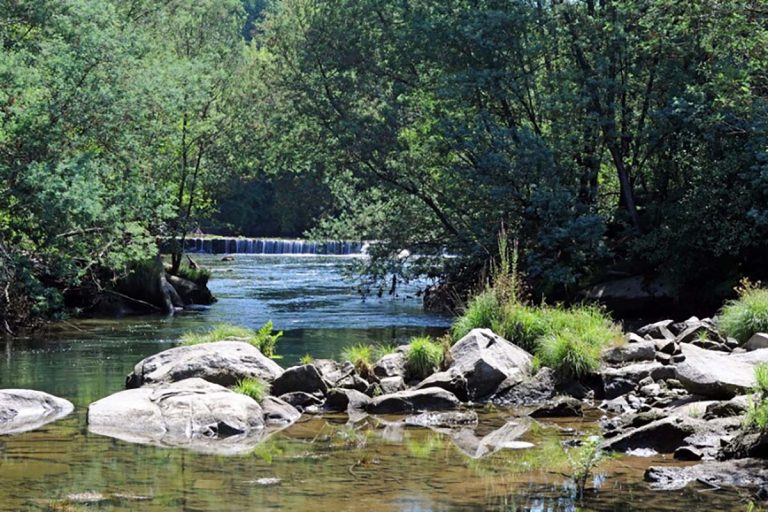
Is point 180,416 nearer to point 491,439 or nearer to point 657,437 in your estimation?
point 491,439

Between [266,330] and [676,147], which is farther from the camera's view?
[676,147]

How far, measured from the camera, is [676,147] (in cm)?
2428

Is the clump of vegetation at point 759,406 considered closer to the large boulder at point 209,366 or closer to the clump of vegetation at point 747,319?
the clump of vegetation at point 747,319

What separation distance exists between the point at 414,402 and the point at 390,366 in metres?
1.70

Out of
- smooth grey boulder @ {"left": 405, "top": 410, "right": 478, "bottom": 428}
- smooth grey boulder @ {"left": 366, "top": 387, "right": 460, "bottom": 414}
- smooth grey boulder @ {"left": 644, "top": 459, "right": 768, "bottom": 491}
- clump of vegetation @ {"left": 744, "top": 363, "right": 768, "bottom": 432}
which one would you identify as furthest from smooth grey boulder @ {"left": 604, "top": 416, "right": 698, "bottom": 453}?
smooth grey boulder @ {"left": 366, "top": 387, "right": 460, "bottom": 414}

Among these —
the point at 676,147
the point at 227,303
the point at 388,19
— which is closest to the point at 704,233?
the point at 676,147

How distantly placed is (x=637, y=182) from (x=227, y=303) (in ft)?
36.1

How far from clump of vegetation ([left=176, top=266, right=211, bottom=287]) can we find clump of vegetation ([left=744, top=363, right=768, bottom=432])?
2018 cm

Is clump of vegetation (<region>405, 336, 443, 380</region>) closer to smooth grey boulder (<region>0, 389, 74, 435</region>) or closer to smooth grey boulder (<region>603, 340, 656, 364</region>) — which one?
smooth grey boulder (<region>603, 340, 656, 364</region>)

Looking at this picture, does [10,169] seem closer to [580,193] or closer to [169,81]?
[169,81]

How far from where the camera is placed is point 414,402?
13.0m

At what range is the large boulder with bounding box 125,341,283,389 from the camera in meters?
13.2

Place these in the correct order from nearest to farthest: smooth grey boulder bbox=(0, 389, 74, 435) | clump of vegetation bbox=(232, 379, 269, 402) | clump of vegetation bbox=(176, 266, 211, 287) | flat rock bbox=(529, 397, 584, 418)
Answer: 1. smooth grey boulder bbox=(0, 389, 74, 435)
2. flat rock bbox=(529, 397, 584, 418)
3. clump of vegetation bbox=(232, 379, 269, 402)
4. clump of vegetation bbox=(176, 266, 211, 287)

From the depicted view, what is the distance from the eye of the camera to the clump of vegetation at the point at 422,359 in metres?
14.5
